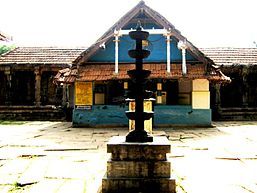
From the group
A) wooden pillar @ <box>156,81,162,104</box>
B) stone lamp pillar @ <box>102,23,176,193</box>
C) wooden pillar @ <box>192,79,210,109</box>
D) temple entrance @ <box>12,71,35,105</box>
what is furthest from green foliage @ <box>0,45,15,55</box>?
stone lamp pillar @ <box>102,23,176,193</box>

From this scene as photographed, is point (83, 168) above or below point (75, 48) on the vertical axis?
below

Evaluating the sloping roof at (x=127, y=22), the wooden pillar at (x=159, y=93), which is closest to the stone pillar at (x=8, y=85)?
the sloping roof at (x=127, y=22)

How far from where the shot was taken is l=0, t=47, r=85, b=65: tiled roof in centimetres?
1514

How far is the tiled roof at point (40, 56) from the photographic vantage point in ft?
49.7

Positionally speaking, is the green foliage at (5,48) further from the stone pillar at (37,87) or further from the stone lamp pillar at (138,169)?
the stone lamp pillar at (138,169)

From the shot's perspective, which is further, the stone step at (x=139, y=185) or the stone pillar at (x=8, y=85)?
the stone pillar at (x=8, y=85)

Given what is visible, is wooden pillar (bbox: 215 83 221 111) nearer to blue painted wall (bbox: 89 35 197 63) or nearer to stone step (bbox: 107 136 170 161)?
blue painted wall (bbox: 89 35 197 63)

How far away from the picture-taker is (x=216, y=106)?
1406 centimetres

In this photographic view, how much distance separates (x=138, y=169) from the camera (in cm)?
323

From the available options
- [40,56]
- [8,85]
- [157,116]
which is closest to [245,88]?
[157,116]

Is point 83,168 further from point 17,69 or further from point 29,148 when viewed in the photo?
point 17,69

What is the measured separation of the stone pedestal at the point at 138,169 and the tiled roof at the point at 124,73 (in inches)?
268

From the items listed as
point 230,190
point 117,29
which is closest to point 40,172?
point 230,190

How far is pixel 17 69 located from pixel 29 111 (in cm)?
255
